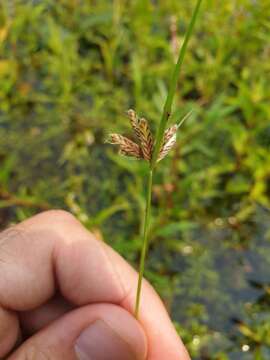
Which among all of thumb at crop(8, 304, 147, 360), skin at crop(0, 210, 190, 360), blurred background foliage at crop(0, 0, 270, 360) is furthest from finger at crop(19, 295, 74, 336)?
blurred background foliage at crop(0, 0, 270, 360)

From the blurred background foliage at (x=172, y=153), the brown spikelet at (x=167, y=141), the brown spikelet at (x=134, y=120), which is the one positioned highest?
the brown spikelet at (x=134, y=120)

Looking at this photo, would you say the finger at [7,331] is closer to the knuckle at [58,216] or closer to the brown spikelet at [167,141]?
the knuckle at [58,216]

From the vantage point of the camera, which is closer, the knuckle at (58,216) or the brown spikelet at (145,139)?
the brown spikelet at (145,139)

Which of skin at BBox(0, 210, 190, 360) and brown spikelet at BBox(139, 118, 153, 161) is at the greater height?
brown spikelet at BBox(139, 118, 153, 161)

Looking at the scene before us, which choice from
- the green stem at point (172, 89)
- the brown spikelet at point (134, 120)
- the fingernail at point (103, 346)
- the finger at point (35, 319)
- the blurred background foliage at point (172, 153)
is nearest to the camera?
the green stem at point (172, 89)

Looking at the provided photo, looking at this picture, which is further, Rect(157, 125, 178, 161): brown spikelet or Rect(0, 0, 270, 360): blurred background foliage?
Rect(0, 0, 270, 360): blurred background foliage

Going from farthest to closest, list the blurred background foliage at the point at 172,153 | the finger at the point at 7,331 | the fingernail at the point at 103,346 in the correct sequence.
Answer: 1. the blurred background foliage at the point at 172,153
2. the finger at the point at 7,331
3. the fingernail at the point at 103,346

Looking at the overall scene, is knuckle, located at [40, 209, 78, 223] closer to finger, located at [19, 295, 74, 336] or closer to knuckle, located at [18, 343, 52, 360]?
finger, located at [19, 295, 74, 336]

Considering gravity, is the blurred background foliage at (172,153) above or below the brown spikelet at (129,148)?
below

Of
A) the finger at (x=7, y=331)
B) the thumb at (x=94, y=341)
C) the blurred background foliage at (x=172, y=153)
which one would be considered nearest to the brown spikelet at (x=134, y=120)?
the thumb at (x=94, y=341)
